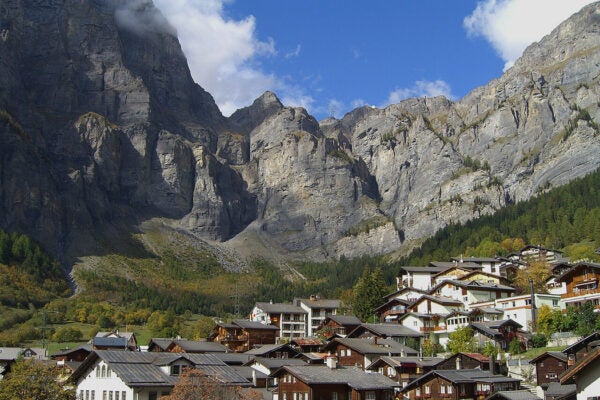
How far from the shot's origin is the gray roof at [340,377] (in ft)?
235

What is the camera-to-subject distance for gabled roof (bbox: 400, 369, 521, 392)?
7106 centimetres

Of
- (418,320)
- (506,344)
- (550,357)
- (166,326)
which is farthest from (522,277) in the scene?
(166,326)

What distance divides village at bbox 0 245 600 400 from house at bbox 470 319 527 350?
0.16 m

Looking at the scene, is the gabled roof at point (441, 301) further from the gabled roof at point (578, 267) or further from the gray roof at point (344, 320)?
the gabled roof at point (578, 267)

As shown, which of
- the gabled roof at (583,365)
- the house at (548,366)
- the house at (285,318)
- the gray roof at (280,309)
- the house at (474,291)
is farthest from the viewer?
the gray roof at (280,309)

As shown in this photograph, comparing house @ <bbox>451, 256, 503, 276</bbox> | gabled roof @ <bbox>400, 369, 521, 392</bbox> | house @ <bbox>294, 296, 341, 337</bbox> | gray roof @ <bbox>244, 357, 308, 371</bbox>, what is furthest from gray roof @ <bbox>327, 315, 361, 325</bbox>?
gabled roof @ <bbox>400, 369, 521, 392</bbox>

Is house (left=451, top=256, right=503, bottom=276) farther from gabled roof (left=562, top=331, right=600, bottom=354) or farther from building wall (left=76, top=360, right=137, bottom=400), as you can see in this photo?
gabled roof (left=562, top=331, right=600, bottom=354)

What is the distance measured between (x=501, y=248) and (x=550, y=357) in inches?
4200

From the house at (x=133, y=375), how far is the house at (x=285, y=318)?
69196mm

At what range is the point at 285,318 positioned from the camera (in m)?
144

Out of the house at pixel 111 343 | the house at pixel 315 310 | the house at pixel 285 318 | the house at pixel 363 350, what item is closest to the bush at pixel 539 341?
the house at pixel 363 350

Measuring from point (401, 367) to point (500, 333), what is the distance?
1527 cm

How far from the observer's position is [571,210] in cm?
18050

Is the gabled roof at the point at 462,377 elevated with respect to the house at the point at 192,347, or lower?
lower
